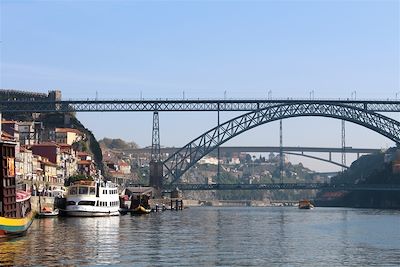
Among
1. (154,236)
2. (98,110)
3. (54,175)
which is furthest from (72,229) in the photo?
(98,110)

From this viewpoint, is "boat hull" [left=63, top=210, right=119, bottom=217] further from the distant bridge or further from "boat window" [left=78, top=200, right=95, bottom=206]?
the distant bridge

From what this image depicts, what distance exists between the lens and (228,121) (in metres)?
132

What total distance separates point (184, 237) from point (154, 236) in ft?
6.27

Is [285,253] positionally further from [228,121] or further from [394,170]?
[394,170]

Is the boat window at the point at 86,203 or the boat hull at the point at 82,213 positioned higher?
the boat window at the point at 86,203

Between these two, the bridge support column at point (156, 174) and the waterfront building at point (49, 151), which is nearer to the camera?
the waterfront building at point (49, 151)

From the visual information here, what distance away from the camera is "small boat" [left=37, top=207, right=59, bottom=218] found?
81.1 m

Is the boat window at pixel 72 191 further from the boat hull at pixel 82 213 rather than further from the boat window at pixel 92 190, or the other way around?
the boat hull at pixel 82 213

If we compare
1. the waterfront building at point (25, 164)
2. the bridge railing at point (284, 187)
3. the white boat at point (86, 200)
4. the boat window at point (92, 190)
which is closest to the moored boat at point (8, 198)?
the white boat at point (86, 200)

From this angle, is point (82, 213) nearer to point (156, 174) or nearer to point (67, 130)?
point (156, 174)

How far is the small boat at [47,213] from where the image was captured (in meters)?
81.1

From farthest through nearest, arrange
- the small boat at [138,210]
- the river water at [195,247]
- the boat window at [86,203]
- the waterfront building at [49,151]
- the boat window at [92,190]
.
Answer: the waterfront building at [49,151] → the small boat at [138,210] → the boat window at [92,190] → the boat window at [86,203] → the river water at [195,247]

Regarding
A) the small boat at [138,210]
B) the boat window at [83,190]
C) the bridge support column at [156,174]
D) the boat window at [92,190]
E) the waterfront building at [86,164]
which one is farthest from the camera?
the bridge support column at [156,174]

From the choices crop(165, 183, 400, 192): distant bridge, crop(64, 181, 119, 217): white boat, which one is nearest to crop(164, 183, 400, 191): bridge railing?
crop(165, 183, 400, 192): distant bridge
